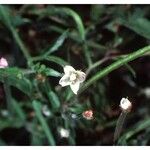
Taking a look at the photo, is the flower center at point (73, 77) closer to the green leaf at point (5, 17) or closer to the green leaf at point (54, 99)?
the green leaf at point (54, 99)

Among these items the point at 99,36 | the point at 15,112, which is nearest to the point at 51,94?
the point at 15,112

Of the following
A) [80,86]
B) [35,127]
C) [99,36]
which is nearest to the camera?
[80,86]

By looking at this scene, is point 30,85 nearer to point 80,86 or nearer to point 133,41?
point 80,86

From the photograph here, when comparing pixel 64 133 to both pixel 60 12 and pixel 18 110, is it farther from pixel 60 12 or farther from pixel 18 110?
pixel 60 12

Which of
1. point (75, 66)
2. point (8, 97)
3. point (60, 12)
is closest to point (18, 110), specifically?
point (8, 97)

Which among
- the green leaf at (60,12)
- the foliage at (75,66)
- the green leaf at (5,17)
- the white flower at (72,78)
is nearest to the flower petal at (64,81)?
the white flower at (72,78)

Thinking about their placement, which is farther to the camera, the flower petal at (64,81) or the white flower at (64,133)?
the white flower at (64,133)
